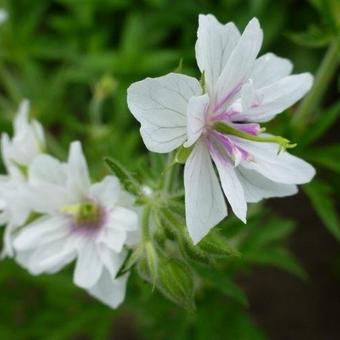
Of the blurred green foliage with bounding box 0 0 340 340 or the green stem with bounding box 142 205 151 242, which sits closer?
the green stem with bounding box 142 205 151 242

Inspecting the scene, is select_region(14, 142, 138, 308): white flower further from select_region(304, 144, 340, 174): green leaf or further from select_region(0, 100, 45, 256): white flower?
select_region(304, 144, 340, 174): green leaf

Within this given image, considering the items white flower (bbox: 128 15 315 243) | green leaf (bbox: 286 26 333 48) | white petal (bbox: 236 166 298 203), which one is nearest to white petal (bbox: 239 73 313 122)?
white flower (bbox: 128 15 315 243)

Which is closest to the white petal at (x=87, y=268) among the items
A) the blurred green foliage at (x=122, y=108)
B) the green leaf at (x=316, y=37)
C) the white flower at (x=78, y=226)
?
the white flower at (x=78, y=226)

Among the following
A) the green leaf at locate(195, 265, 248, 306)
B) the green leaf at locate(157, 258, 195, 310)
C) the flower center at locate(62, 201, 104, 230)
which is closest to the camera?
the green leaf at locate(157, 258, 195, 310)

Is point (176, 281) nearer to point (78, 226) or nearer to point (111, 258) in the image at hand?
point (111, 258)

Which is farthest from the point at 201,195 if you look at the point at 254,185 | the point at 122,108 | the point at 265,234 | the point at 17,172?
the point at 122,108

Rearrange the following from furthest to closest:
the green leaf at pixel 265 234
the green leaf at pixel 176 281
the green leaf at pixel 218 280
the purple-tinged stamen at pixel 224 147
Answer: the green leaf at pixel 265 234 → the green leaf at pixel 218 280 → the green leaf at pixel 176 281 → the purple-tinged stamen at pixel 224 147

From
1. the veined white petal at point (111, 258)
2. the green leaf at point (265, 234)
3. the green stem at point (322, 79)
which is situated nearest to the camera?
the veined white petal at point (111, 258)

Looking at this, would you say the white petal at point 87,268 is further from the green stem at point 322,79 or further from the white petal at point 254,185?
the green stem at point 322,79

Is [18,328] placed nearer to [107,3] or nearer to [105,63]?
[105,63]
